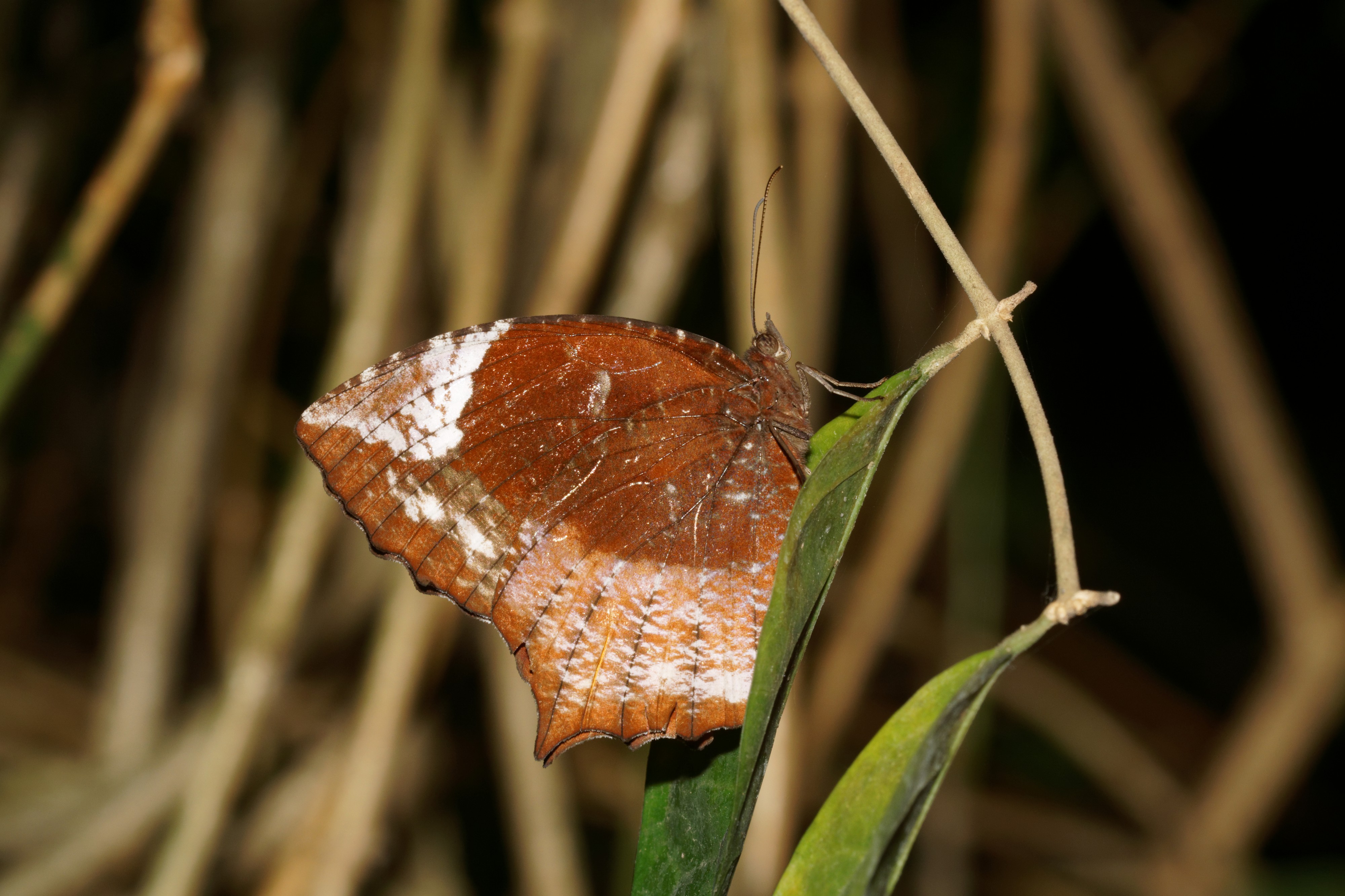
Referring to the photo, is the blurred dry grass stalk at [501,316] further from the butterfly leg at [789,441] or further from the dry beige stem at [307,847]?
the butterfly leg at [789,441]

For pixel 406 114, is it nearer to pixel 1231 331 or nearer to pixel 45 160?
pixel 45 160

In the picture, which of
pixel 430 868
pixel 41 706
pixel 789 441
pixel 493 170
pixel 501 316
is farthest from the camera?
pixel 41 706

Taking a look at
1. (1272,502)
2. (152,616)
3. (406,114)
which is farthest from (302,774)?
(1272,502)

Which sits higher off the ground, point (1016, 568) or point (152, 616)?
point (152, 616)

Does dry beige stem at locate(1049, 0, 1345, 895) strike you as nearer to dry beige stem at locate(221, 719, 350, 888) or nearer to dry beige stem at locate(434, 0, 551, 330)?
dry beige stem at locate(434, 0, 551, 330)

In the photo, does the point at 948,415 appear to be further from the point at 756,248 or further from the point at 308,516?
the point at 308,516

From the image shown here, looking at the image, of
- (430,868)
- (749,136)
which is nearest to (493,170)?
(749,136)

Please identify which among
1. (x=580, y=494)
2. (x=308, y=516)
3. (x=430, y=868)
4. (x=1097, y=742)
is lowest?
(x=1097, y=742)
